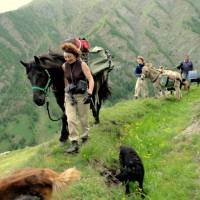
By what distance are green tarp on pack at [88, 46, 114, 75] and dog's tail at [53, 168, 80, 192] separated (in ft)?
38.0

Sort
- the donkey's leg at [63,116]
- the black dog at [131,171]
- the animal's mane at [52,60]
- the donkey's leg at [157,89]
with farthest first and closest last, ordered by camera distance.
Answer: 1. the donkey's leg at [157,89]
2. the donkey's leg at [63,116]
3. the animal's mane at [52,60]
4. the black dog at [131,171]

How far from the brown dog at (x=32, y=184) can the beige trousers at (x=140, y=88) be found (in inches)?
937

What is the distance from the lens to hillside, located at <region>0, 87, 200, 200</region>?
35.4ft

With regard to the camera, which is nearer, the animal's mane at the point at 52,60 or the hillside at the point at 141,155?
the hillside at the point at 141,155

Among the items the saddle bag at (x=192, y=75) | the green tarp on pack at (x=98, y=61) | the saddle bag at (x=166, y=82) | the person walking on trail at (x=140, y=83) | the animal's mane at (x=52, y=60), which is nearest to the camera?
the animal's mane at (x=52, y=60)

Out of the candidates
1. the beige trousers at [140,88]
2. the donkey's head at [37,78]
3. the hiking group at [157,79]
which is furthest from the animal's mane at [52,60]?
the beige trousers at [140,88]

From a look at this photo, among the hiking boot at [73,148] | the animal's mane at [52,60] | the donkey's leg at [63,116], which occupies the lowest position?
the hiking boot at [73,148]

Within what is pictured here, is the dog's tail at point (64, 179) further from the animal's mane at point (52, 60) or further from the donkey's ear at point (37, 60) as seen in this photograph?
the animal's mane at point (52, 60)

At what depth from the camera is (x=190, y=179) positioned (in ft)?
38.6

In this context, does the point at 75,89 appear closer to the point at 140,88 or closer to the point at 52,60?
the point at 52,60

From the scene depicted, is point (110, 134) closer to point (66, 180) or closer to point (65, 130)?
point (65, 130)

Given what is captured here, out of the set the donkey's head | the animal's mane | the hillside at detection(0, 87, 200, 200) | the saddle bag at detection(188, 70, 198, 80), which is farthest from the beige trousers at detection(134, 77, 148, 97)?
the donkey's head

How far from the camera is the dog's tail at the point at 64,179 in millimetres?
3305

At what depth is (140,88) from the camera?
2742cm
